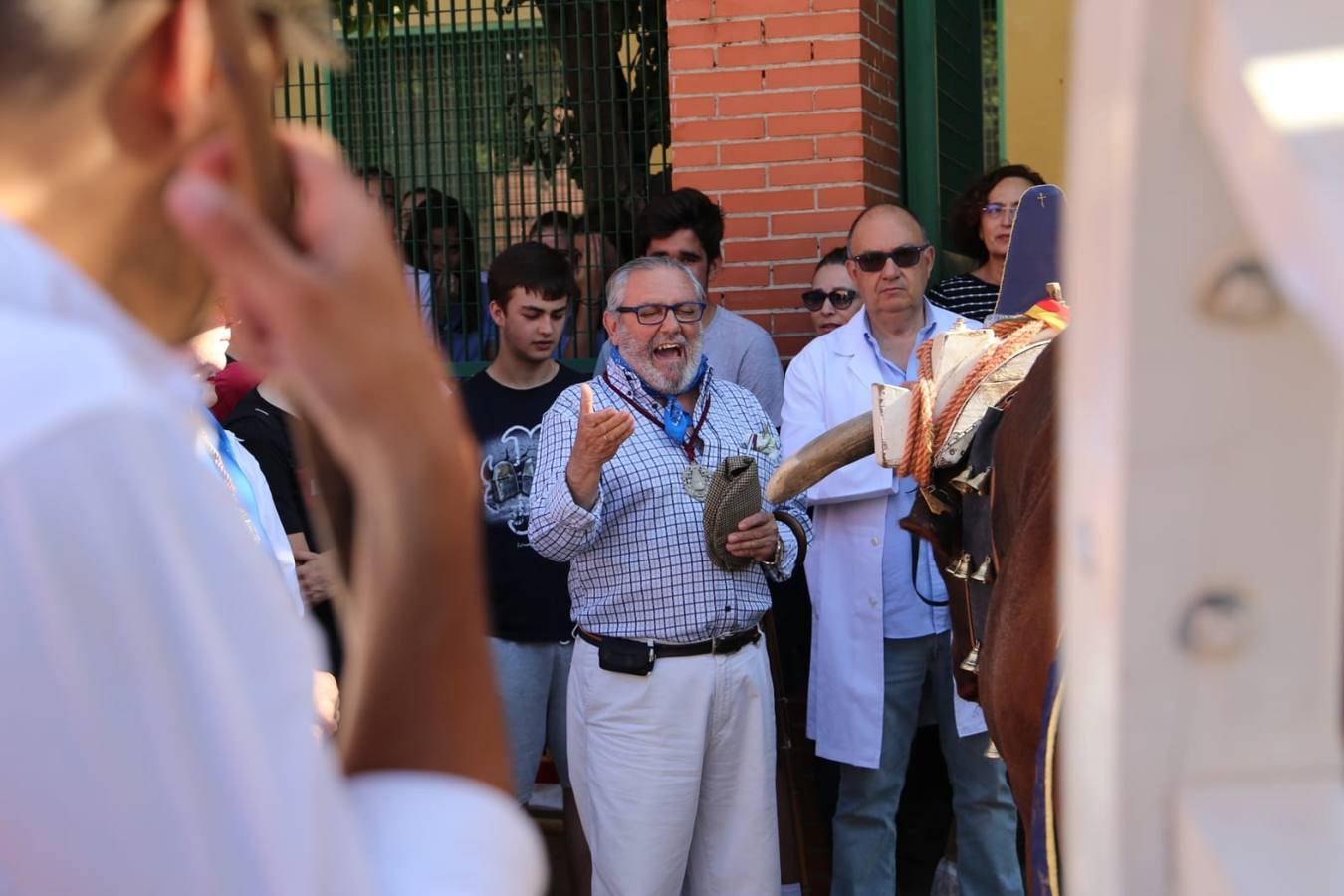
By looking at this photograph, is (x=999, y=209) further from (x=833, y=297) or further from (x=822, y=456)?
(x=822, y=456)

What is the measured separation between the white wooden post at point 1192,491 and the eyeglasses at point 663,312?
427cm

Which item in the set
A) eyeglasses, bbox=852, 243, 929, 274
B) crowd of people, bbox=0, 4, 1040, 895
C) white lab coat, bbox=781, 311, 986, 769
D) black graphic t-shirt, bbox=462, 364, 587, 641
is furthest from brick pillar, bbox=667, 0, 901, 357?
crowd of people, bbox=0, 4, 1040, 895

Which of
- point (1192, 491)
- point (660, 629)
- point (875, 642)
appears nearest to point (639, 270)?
point (660, 629)

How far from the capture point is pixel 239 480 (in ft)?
11.7

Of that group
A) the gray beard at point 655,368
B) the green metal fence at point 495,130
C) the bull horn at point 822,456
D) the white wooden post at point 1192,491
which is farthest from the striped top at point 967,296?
the white wooden post at point 1192,491

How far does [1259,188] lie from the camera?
23.2 inches

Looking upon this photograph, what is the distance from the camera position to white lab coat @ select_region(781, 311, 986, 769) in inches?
211

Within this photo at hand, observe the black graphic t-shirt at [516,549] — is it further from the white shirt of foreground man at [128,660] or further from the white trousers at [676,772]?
the white shirt of foreground man at [128,660]

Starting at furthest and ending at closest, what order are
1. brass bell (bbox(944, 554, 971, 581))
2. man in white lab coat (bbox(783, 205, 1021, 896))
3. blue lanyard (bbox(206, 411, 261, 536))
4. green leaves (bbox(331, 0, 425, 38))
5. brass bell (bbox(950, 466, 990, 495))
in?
green leaves (bbox(331, 0, 425, 38)) < man in white lab coat (bbox(783, 205, 1021, 896)) < brass bell (bbox(944, 554, 971, 581)) < brass bell (bbox(950, 466, 990, 495)) < blue lanyard (bbox(206, 411, 261, 536))

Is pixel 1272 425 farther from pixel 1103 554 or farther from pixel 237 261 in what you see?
pixel 237 261

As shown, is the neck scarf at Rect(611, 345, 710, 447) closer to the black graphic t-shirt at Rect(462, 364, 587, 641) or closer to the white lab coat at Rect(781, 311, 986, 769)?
the black graphic t-shirt at Rect(462, 364, 587, 641)

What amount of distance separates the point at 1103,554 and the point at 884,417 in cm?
Result: 325

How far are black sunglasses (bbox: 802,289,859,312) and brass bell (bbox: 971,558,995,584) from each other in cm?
247

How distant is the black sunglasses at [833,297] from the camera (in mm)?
6145
